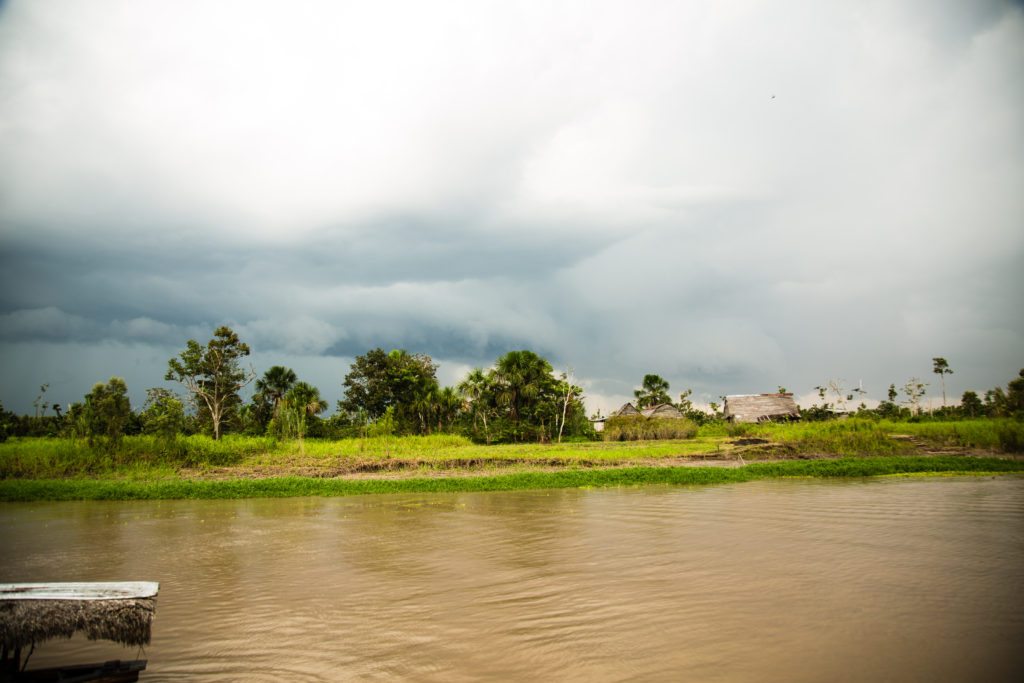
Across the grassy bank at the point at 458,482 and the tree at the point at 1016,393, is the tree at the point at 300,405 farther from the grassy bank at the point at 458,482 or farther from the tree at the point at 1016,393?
the tree at the point at 1016,393

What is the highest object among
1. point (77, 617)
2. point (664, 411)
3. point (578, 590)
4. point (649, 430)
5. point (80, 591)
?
point (664, 411)

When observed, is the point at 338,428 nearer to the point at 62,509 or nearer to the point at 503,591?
the point at 62,509

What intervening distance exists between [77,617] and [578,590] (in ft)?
16.7

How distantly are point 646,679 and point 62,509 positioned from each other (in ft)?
59.9

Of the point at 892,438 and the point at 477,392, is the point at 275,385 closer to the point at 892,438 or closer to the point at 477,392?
the point at 477,392

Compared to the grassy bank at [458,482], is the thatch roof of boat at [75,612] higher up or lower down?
higher up

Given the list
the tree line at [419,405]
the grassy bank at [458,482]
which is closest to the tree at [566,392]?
the tree line at [419,405]

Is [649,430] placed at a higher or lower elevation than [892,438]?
lower

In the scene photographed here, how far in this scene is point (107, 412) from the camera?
23.6 meters

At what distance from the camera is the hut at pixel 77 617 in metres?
3.79

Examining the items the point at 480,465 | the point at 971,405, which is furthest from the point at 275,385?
the point at 971,405

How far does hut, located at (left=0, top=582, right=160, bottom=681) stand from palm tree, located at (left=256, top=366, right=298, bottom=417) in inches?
1664

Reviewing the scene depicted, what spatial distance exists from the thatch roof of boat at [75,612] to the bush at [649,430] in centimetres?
3734

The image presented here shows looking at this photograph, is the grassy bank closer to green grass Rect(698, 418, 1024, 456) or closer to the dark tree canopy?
green grass Rect(698, 418, 1024, 456)
